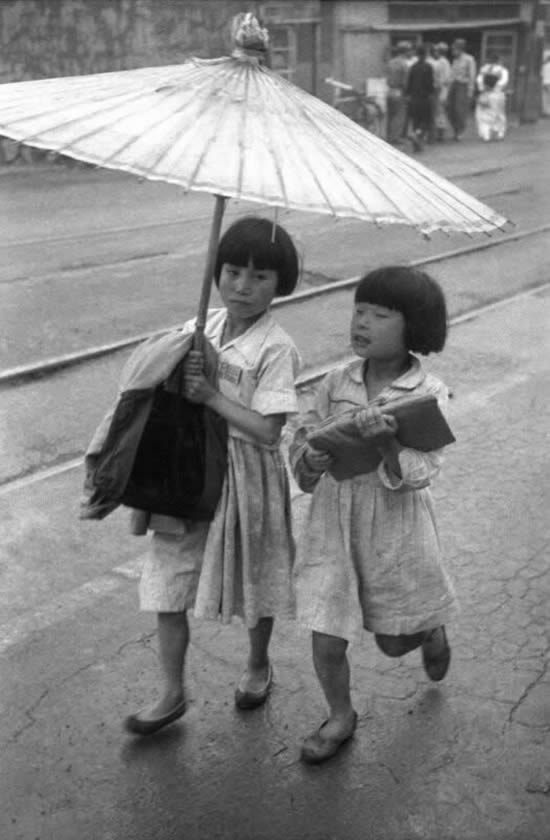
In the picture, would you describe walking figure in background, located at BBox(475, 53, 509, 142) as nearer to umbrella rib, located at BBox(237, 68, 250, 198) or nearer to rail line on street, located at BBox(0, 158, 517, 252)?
rail line on street, located at BBox(0, 158, 517, 252)

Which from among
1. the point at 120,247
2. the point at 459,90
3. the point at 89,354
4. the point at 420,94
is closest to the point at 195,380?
the point at 89,354

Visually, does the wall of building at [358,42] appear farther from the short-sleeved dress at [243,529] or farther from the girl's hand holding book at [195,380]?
the girl's hand holding book at [195,380]

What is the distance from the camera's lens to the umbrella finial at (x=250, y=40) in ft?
9.51

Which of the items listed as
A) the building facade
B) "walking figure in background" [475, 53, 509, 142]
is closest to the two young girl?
the building facade

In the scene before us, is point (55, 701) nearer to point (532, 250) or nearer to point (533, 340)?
point (533, 340)

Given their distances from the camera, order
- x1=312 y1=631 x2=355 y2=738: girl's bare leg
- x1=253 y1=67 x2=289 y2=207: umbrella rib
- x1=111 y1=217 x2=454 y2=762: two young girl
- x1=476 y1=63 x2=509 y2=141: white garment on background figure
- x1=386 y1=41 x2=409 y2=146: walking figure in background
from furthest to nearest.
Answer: x1=476 y1=63 x2=509 y2=141: white garment on background figure < x1=386 y1=41 x2=409 y2=146: walking figure in background < x1=312 y1=631 x2=355 y2=738: girl's bare leg < x1=111 y1=217 x2=454 y2=762: two young girl < x1=253 y1=67 x2=289 y2=207: umbrella rib

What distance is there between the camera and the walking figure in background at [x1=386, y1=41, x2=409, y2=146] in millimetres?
23641

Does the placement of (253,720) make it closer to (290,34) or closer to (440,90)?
(440,90)

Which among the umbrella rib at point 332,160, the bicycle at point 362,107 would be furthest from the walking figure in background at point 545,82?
the umbrella rib at point 332,160

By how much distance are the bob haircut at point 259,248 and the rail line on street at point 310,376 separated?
218cm

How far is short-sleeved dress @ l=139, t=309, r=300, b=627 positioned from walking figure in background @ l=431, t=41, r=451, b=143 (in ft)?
71.9

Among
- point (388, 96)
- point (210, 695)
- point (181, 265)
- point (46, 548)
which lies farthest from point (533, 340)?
point (388, 96)

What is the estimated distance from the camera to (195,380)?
293 centimetres

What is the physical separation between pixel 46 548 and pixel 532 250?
27.3 feet
